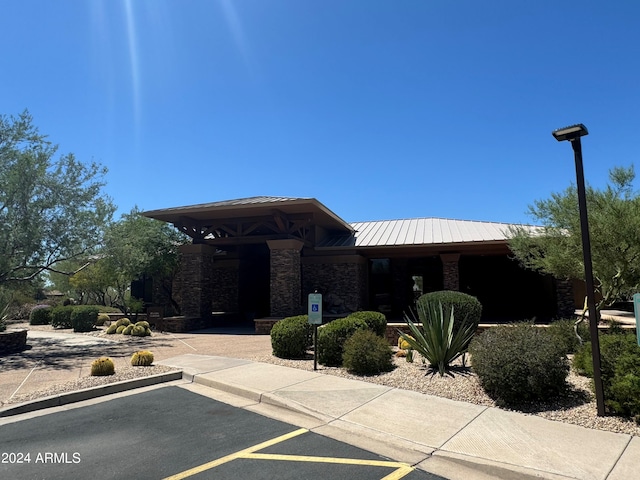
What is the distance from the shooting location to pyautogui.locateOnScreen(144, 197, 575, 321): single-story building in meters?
18.4

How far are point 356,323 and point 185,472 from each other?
Result: 6406 mm

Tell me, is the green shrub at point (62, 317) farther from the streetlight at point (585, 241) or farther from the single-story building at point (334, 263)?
the streetlight at point (585, 241)

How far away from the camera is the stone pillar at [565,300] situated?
17422mm

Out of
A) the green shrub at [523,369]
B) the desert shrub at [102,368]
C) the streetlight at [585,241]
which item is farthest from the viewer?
the desert shrub at [102,368]

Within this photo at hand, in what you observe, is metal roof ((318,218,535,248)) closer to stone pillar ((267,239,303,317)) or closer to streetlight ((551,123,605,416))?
stone pillar ((267,239,303,317))

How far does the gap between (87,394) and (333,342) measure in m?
5.01

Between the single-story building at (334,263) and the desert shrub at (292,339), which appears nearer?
the desert shrub at (292,339)

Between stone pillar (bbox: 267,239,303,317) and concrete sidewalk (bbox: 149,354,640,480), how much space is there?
9.75 meters

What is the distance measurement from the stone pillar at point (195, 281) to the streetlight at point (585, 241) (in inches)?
655

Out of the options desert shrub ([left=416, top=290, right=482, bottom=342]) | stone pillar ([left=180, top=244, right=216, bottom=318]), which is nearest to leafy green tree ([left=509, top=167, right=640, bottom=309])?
desert shrub ([left=416, top=290, right=482, bottom=342])

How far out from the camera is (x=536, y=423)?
5.77m

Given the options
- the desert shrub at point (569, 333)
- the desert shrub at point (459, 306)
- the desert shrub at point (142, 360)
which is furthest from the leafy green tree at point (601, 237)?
the desert shrub at point (142, 360)

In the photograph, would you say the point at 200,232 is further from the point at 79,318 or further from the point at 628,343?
the point at 628,343

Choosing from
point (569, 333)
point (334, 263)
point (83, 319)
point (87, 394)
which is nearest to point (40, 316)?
point (83, 319)
